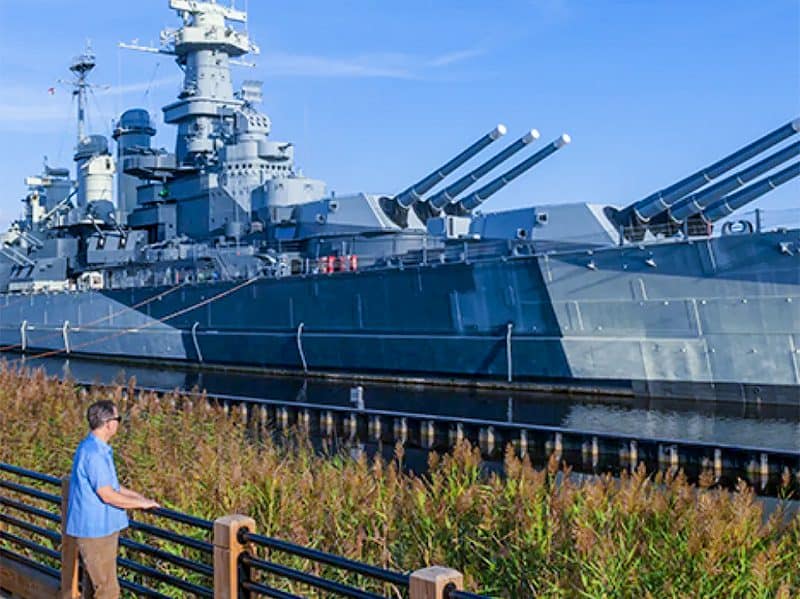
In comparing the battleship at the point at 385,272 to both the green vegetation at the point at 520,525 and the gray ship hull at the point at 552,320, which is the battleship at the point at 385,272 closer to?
the gray ship hull at the point at 552,320

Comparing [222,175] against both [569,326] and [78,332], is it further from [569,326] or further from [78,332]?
[569,326]

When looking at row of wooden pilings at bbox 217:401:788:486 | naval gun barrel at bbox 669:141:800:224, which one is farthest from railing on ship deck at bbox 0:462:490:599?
naval gun barrel at bbox 669:141:800:224

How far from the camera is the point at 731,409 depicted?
18266 mm

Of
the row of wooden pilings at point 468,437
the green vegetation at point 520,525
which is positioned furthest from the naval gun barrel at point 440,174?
the green vegetation at point 520,525

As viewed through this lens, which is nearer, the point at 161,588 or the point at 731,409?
the point at 161,588

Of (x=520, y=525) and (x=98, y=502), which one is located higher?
(x=98, y=502)

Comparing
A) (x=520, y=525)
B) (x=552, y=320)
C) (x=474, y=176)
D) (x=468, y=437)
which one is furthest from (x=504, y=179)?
(x=520, y=525)

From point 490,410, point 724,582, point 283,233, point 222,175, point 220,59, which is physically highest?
point 220,59

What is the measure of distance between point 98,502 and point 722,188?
63.2ft

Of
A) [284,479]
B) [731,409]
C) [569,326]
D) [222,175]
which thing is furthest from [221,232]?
[284,479]

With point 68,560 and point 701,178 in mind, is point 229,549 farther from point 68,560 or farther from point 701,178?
point 701,178

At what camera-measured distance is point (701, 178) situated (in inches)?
820

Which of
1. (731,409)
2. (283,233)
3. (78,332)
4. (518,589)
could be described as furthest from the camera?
(78,332)

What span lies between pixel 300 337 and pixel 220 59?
18286 millimetres
